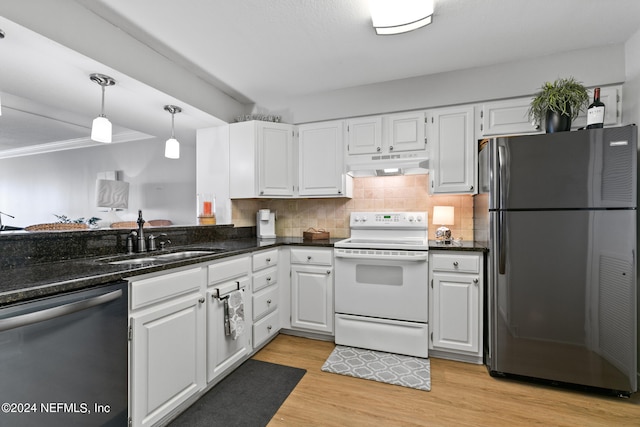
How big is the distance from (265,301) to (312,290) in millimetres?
441

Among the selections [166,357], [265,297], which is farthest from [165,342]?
[265,297]

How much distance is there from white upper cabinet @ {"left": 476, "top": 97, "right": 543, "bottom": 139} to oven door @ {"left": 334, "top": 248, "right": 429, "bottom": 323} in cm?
121

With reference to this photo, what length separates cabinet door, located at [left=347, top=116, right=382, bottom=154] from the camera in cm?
276

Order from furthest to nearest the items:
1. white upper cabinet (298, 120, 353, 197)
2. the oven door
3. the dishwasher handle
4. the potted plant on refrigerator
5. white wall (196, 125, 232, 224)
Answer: white wall (196, 125, 232, 224) → white upper cabinet (298, 120, 353, 197) → the oven door → the potted plant on refrigerator → the dishwasher handle

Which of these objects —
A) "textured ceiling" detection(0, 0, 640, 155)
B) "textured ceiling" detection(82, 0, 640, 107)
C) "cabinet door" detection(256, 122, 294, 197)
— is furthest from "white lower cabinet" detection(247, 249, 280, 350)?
"textured ceiling" detection(82, 0, 640, 107)

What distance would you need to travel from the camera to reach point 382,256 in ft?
7.69

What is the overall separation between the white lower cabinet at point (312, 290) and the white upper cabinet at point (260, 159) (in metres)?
0.75

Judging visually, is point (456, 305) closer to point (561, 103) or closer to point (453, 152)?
point (453, 152)

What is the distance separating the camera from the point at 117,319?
1275 millimetres

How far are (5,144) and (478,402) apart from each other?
7445 mm

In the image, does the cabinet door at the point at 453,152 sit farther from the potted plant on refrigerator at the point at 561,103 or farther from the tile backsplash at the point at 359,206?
the potted plant on refrigerator at the point at 561,103

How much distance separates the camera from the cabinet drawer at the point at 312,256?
8.50ft

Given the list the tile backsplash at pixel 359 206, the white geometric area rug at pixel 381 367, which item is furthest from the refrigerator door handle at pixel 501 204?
the white geometric area rug at pixel 381 367

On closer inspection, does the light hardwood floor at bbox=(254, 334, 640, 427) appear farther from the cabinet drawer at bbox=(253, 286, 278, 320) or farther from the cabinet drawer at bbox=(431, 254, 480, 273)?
the cabinet drawer at bbox=(431, 254, 480, 273)
